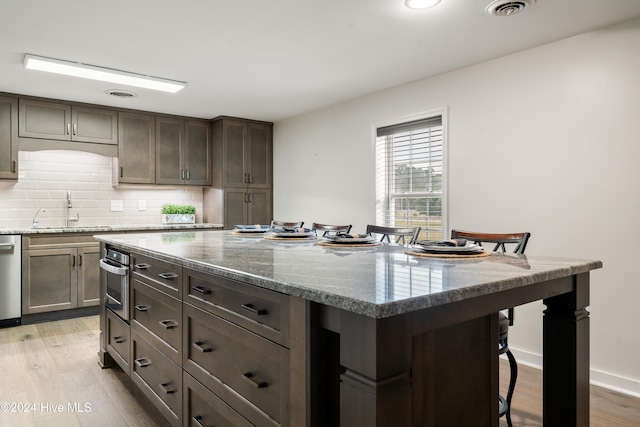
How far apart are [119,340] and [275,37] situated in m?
2.23

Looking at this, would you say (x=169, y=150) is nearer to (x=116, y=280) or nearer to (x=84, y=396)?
(x=116, y=280)

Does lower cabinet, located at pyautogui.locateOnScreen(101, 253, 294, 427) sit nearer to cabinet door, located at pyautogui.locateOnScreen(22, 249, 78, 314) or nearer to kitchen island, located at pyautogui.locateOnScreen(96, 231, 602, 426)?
kitchen island, located at pyautogui.locateOnScreen(96, 231, 602, 426)

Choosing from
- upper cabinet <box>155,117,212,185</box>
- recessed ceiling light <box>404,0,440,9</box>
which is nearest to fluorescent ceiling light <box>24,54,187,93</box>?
upper cabinet <box>155,117,212,185</box>

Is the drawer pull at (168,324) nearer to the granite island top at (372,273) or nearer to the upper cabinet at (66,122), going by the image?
the granite island top at (372,273)

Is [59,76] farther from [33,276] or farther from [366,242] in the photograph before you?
[366,242]

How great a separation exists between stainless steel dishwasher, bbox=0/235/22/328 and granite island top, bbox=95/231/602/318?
114 inches

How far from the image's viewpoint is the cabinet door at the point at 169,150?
5301 millimetres

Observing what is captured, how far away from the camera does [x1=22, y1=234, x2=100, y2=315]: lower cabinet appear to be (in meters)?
4.16

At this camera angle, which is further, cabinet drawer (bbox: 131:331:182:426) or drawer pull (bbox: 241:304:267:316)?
cabinet drawer (bbox: 131:331:182:426)

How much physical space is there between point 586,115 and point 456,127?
100 centimetres

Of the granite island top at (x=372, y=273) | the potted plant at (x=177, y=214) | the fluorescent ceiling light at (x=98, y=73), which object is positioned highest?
the fluorescent ceiling light at (x=98, y=73)

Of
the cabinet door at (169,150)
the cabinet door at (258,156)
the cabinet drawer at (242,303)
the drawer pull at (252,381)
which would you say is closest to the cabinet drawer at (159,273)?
the cabinet drawer at (242,303)

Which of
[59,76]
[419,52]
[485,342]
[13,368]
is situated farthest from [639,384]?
[59,76]

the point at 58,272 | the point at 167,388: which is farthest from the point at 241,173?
the point at 167,388
